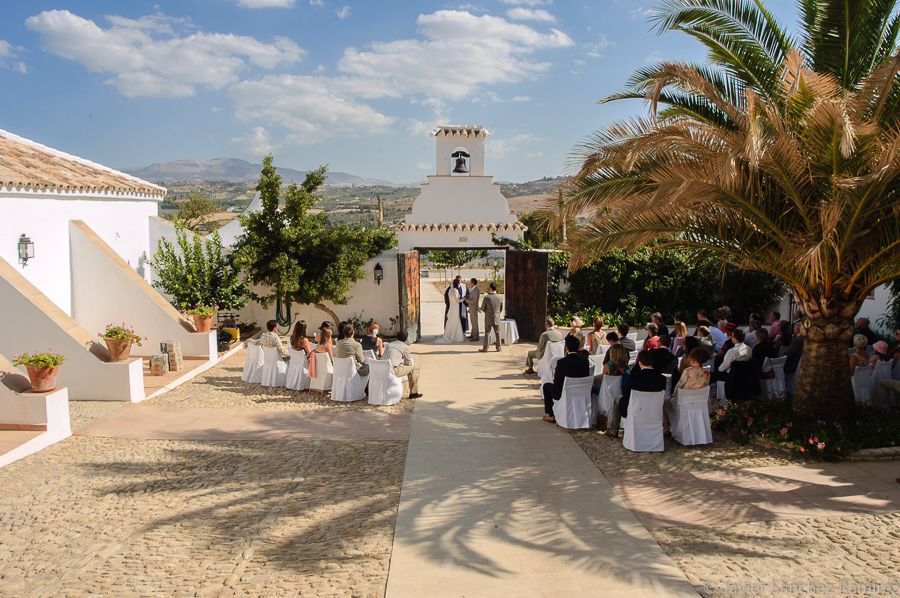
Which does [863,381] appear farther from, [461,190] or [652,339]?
[461,190]

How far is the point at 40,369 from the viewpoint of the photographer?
7.68 metres

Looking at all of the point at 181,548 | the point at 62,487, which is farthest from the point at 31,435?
the point at 181,548

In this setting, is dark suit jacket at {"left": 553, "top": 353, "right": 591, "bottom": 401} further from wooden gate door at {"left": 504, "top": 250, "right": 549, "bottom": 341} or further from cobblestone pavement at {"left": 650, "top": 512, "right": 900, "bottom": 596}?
wooden gate door at {"left": 504, "top": 250, "right": 549, "bottom": 341}

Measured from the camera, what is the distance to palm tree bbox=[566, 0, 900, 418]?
588 centimetres

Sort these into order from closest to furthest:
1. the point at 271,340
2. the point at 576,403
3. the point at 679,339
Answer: the point at 576,403 < the point at 679,339 < the point at 271,340

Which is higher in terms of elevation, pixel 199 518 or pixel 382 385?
pixel 382 385

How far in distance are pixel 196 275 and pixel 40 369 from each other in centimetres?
616

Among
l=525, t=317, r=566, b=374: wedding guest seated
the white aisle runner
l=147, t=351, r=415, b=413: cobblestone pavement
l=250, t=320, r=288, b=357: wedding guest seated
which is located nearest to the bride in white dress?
l=525, t=317, r=566, b=374: wedding guest seated

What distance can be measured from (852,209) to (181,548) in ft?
22.7

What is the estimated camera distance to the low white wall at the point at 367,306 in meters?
16.1

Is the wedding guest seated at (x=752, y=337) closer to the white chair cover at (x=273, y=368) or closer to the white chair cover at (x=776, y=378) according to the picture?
the white chair cover at (x=776, y=378)

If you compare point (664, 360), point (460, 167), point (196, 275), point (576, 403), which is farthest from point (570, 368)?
point (460, 167)

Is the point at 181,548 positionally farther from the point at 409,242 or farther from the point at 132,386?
the point at 409,242

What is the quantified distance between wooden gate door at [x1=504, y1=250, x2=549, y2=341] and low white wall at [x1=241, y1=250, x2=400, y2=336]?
3.02m
